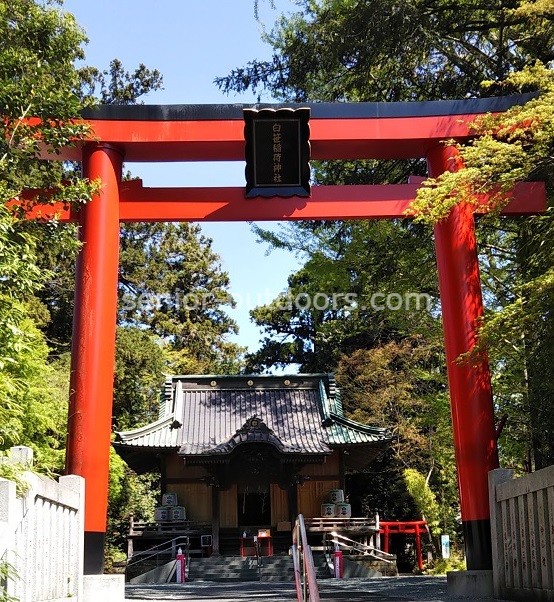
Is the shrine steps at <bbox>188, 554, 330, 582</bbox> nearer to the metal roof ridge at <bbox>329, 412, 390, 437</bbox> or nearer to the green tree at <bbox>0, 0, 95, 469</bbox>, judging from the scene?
the metal roof ridge at <bbox>329, 412, 390, 437</bbox>

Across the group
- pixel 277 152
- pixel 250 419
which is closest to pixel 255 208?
pixel 277 152

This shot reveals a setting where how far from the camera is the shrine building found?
18938 millimetres

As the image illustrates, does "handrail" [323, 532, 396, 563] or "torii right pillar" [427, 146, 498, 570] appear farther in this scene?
"handrail" [323, 532, 396, 563]

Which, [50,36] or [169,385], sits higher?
[50,36]

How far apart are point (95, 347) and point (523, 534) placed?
5013 millimetres

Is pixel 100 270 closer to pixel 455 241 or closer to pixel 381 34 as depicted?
pixel 455 241

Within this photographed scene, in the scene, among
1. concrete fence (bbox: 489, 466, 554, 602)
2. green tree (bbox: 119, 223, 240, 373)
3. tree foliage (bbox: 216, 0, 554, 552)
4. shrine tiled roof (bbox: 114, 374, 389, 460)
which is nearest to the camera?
concrete fence (bbox: 489, 466, 554, 602)

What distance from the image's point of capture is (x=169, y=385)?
22.2m

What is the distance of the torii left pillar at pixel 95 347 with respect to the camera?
838 centimetres

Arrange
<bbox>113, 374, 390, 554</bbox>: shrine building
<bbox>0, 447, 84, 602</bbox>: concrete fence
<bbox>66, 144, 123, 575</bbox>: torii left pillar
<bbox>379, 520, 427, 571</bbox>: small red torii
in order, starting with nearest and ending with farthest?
<bbox>0, 447, 84, 602</bbox>: concrete fence
<bbox>66, 144, 123, 575</bbox>: torii left pillar
<bbox>113, 374, 390, 554</bbox>: shrine building
<bbox>379, 520, 427, 571</bbox>: small red torii

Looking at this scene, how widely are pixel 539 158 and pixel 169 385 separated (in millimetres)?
16889

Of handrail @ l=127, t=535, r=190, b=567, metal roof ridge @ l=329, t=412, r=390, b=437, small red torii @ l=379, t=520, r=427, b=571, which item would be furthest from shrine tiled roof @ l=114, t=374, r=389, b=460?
small red torii @ l=379, t=520, r=427, b=571

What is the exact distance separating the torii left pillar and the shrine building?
32.3 ft

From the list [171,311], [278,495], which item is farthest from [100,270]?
[171,311]
